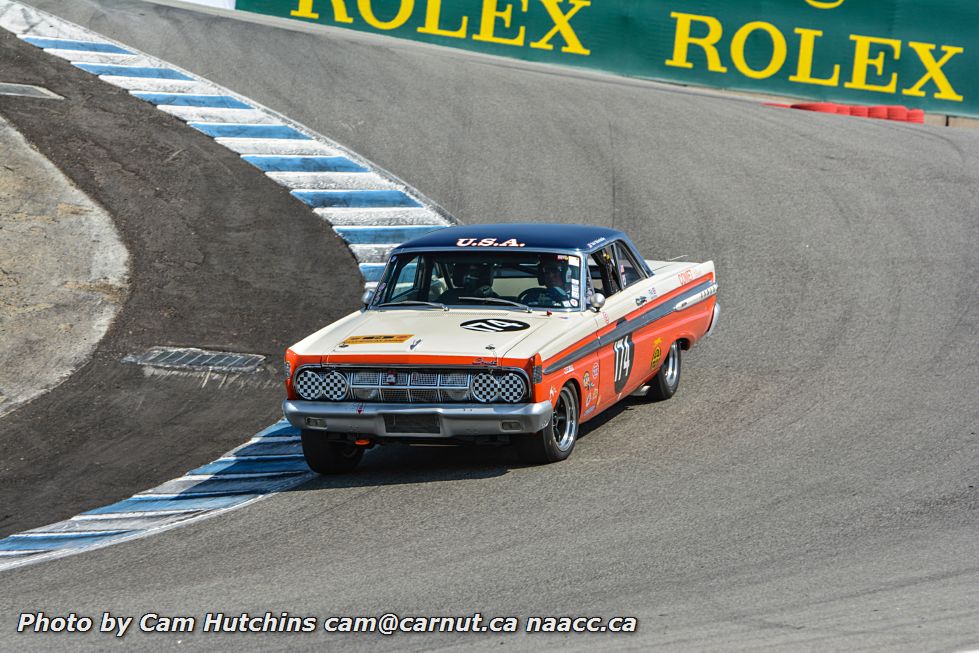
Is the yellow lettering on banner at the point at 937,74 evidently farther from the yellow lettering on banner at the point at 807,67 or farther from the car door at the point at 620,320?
the car door at the point at 620,320

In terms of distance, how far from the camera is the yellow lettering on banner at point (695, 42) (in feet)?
72.4

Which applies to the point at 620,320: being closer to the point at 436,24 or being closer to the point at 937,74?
the point at 436,24

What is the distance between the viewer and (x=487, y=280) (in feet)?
29.2

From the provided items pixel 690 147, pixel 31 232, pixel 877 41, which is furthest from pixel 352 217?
pixel 877 41

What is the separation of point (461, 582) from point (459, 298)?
3187mm

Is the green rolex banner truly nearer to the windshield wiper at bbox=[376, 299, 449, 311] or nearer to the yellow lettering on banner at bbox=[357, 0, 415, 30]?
the yellow lettering on banner at bbox=[357, 0, 415, 30]

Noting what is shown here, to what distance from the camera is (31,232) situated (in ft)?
43.4

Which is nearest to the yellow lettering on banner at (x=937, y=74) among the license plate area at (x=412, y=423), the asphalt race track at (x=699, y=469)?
the asphalt race track at (x=699, y=469)

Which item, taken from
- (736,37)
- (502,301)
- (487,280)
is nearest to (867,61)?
(736,37)

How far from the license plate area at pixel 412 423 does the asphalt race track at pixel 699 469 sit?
0.38m

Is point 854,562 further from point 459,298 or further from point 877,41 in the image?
point 877,41

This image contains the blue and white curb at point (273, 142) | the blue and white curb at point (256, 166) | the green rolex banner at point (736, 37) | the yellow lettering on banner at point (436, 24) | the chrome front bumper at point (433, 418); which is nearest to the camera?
the chrome front bumper at point (433, 418)

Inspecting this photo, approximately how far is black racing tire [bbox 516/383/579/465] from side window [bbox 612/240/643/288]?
1.50 metres

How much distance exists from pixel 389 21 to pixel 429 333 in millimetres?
15165
